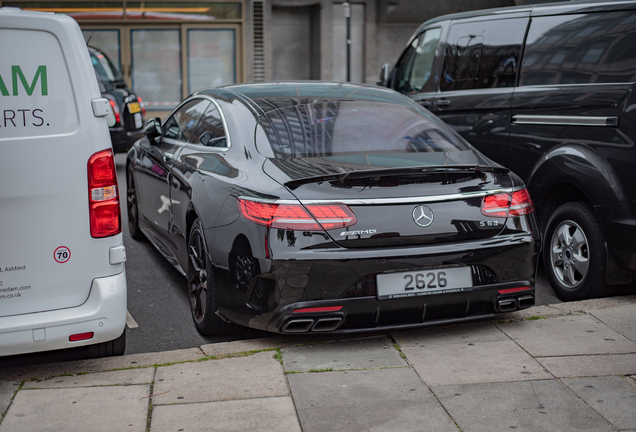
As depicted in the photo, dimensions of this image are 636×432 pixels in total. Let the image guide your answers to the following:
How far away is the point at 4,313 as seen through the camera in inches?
142

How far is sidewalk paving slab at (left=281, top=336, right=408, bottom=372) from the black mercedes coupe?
16 cm

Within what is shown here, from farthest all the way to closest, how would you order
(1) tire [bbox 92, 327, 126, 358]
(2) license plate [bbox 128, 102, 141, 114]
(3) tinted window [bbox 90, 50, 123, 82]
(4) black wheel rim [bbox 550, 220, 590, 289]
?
(2) license plate [bbox 128, 102, 141, 114], (3) tinted window [bbox 90, 50, 123, 82], (4) black wheel rim [bbox 550, 220, 590, 289], (1) tire [bbox 92, 327, 126, 358]

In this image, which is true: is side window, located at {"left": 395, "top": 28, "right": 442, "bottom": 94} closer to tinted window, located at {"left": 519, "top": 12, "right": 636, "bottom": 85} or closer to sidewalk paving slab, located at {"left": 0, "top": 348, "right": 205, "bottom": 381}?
tinted window, located at {"left": 519, "top": 12, "right": 636, "bottom": 85}

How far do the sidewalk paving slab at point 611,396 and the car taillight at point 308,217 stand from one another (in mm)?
1329

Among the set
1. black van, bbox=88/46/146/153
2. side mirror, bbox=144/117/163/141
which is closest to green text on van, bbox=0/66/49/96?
side mirror, bbox=144/117/163/141

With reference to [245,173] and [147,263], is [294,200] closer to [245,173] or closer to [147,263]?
[245,173]

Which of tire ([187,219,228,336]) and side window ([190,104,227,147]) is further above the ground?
side window ([190,104,227,147])

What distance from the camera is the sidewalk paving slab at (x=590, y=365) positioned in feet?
12.3

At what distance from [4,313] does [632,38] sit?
3.99 m

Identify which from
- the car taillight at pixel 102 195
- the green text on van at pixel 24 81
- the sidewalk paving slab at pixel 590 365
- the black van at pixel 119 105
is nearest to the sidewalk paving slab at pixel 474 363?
the sidewalk paving slab at pixel 590 365

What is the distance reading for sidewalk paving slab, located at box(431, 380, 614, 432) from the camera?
10.5ft

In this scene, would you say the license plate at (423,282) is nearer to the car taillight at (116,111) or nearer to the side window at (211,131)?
the side window at (211,131)

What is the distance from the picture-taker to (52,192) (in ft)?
11.8

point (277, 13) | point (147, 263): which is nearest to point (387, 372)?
point (147, 263)
